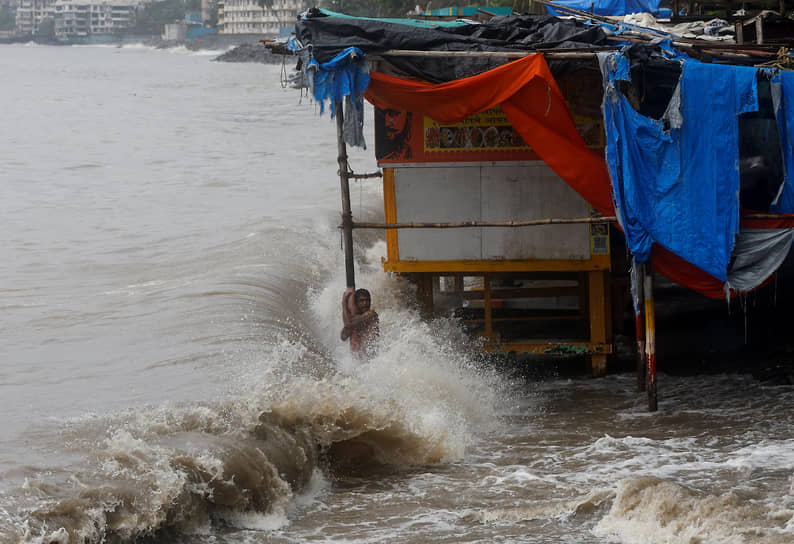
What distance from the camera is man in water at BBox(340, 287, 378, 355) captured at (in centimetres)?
870

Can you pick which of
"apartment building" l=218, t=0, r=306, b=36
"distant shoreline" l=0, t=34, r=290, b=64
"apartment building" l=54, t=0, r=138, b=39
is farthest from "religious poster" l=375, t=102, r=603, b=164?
"apartment building" l=54, t=0, r=138, b=39

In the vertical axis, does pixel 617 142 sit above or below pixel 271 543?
above

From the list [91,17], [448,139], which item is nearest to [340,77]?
[448,139]

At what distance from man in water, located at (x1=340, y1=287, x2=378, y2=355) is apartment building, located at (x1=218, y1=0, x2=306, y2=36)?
135m

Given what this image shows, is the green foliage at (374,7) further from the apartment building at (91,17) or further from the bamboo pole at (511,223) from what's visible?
the apartment building at (91,17)

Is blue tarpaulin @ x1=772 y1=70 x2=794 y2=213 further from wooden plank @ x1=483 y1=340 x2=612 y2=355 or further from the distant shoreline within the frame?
the distant shoreline

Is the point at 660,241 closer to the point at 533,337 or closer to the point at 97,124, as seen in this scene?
the point at 533,337

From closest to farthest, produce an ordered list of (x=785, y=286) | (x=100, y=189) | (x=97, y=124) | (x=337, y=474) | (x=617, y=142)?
(x=337, y=474), (x=617, y=142), (x=785, y=286), (x=100, y=189), (x=97, y=124)

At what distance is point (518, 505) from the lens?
6.20 meters

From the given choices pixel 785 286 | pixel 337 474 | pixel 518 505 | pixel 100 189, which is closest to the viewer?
pixel 518 505

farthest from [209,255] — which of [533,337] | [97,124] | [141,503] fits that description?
[97,124]

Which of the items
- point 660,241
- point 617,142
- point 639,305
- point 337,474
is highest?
point 617,142

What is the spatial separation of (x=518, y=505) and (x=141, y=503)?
2.35m

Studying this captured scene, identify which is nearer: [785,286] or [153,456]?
[153,456]
